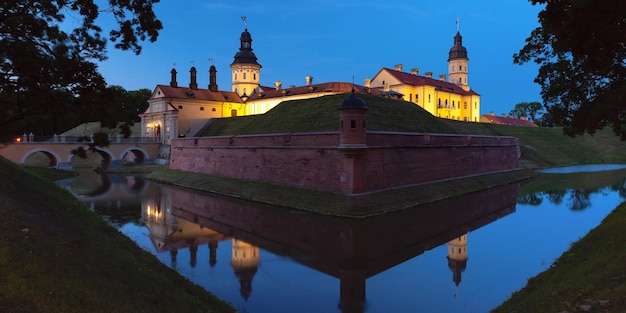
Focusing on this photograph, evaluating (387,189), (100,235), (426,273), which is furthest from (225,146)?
(426,273)

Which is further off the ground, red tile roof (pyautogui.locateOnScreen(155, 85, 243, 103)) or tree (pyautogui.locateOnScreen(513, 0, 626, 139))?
red tile roof (pyautogui.locateOnScreen(155, 85, 243, 103))

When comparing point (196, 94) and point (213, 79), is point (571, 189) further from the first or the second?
point (213, 79)

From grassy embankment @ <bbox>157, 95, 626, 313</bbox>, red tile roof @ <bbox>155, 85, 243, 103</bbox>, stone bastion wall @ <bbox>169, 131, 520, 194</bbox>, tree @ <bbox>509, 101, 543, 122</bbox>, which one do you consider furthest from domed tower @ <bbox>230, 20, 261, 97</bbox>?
tree @ <bbox>509, 101, 543, 122</bbox>

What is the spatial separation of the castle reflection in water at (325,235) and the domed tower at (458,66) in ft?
229

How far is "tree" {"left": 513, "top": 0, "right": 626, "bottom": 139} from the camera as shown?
9.63 m

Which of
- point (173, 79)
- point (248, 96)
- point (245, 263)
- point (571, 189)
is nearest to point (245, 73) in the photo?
point (248, 96)

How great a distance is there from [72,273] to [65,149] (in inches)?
1892

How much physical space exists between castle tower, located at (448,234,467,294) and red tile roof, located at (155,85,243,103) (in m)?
49.9

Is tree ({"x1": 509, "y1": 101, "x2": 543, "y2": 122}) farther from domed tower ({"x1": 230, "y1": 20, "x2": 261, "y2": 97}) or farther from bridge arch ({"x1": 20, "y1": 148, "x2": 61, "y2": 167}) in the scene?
bridge arch ({"x1": 20, "y1": 148, "x2": 61, "y2": 167})

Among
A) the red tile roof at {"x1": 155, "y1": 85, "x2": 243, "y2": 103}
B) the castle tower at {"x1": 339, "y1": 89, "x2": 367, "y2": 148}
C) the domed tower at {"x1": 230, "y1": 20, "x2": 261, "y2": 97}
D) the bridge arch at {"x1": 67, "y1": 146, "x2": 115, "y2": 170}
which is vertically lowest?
the bridge arch at {"x1": 67, "y1": 146, "x2": 115, "y2": 170}

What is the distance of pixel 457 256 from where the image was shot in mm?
14945

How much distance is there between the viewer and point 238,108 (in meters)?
67.7

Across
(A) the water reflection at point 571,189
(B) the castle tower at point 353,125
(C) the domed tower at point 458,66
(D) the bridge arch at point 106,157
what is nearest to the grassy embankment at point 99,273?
(B) the castle tower at point 353,125

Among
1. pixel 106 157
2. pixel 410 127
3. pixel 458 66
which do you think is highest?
pixel 458 66
